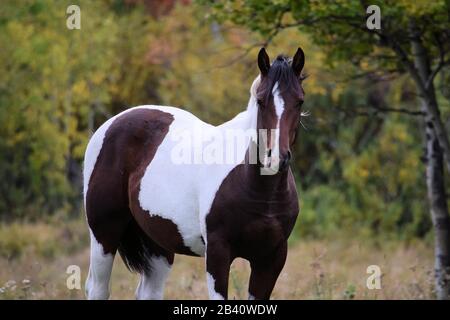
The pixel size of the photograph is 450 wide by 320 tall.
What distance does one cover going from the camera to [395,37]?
8211 mm

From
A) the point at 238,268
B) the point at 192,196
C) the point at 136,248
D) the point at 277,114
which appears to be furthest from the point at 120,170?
the point at 238,268

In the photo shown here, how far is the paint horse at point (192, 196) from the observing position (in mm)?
5078

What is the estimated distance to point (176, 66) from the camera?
17906 mm

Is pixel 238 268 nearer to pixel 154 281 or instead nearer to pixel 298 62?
pixel 154 281

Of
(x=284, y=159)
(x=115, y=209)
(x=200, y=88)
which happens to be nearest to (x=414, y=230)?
(x=200, y=88)

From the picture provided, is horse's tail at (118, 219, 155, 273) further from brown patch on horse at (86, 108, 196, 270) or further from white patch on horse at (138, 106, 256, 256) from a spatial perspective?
white patch on horse at (138, 106, 256, 256)

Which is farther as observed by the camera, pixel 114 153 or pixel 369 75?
pixel 369 75

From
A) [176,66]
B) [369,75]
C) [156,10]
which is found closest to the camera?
[369,75]

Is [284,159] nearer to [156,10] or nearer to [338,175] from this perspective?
[338,175]

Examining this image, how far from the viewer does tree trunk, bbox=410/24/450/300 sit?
317 inches

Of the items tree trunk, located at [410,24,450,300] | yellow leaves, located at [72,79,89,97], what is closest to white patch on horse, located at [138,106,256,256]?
tree trunk, located at [410,24,450,300]

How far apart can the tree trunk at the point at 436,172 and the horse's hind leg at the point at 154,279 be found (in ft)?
9.50

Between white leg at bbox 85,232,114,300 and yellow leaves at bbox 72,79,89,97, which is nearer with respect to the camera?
white leg at bbox 85,232,114,300

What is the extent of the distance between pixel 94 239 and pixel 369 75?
4.13 m
